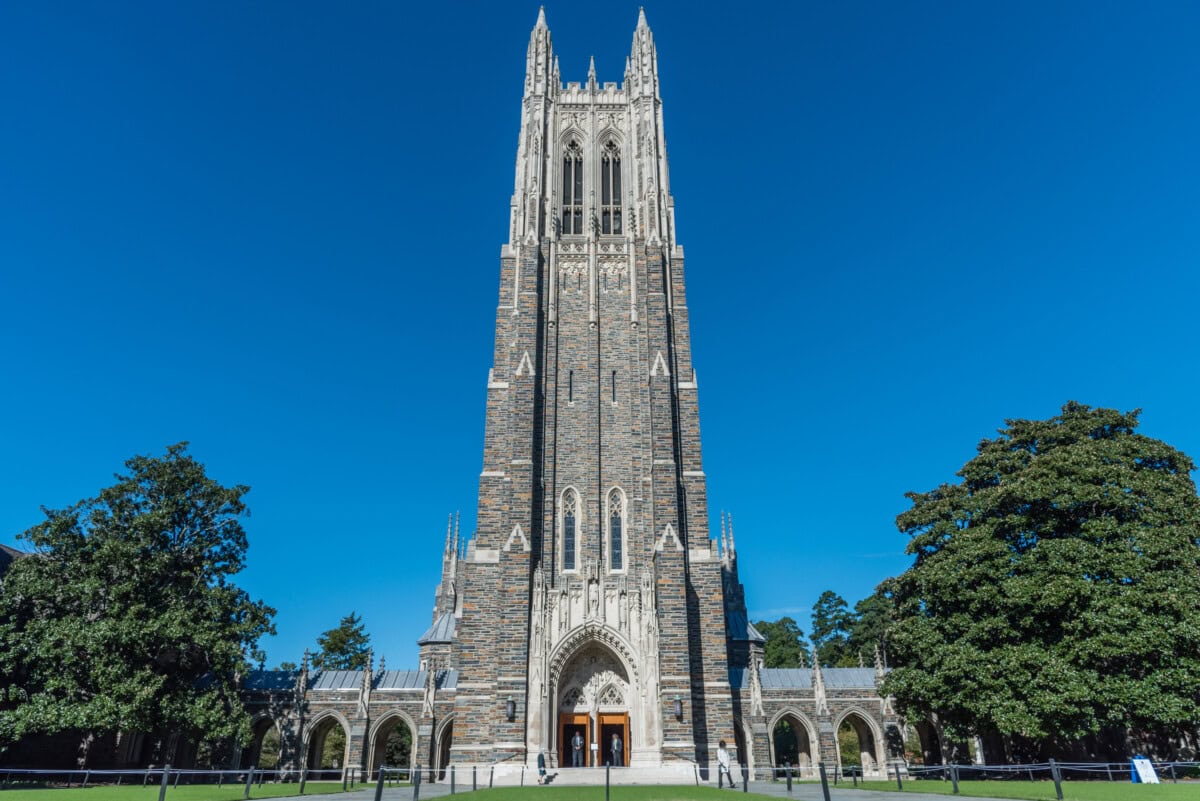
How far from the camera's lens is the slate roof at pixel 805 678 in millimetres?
30672

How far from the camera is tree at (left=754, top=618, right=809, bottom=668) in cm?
6012

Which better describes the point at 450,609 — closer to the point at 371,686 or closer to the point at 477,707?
the point at 371,686

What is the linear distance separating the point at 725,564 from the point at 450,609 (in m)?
16.6

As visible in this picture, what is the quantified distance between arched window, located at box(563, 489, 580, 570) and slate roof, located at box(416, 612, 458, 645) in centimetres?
1344

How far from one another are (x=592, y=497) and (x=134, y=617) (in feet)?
49.0

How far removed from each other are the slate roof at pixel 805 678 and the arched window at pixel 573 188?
20.9 meters

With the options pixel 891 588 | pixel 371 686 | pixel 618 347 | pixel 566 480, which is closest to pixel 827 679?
pixel 891 588

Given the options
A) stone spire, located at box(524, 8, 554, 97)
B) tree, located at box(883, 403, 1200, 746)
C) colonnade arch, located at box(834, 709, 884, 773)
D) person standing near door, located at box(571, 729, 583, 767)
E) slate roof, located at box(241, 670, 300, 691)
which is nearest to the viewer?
tree, located at box(883, 403, 1200, 746)

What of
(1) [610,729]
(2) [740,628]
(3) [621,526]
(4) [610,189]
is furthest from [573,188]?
(2) [740,628]

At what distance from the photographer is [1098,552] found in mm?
19156

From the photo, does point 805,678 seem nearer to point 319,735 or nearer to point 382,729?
point 382,729

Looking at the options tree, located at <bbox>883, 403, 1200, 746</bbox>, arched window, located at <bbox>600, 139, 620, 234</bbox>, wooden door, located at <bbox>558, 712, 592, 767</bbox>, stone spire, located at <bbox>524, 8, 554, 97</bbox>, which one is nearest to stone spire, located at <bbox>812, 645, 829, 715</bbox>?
tree, located at <bbox>883, 403, 1200, 746</bbox>

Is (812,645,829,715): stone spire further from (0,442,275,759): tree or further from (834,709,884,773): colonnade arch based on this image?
(0,442,275,759): tree

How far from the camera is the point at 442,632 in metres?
38.1
